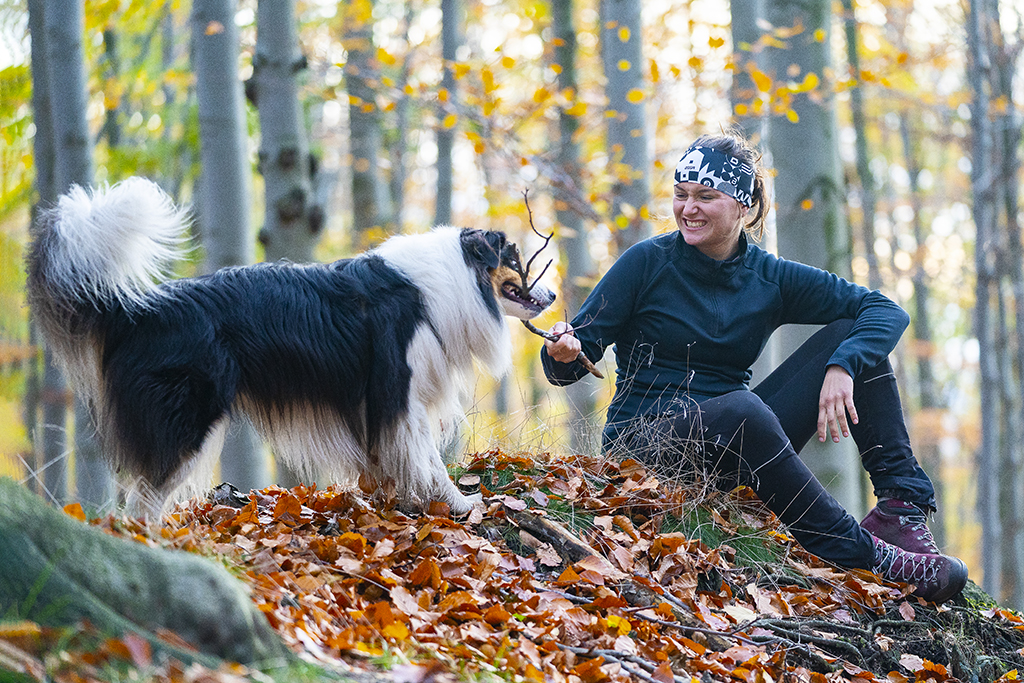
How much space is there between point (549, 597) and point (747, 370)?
1.79 meters

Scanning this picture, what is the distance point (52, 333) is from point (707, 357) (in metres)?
2.74

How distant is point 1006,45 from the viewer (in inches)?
375

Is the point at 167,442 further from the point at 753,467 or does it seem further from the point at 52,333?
the point at 753,467

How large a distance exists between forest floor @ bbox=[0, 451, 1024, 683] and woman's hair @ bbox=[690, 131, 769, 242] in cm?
130

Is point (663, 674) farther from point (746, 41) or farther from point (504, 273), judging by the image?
point (746, 41)

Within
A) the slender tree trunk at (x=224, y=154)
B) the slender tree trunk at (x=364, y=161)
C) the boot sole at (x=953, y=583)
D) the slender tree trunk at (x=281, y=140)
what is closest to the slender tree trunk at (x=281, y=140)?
the slender tree trunk at (x=281, y=140)

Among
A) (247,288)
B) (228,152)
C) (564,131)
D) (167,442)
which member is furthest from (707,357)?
(564,131)

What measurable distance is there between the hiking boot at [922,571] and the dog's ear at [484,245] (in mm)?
2093

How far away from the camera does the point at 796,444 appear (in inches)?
165

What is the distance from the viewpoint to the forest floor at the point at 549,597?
2336mm

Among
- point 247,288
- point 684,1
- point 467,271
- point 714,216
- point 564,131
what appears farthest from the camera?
point 684,1

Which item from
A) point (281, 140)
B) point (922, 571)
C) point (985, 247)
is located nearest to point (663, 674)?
point (922, 571)

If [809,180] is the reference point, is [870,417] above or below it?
below

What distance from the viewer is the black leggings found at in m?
3.78
